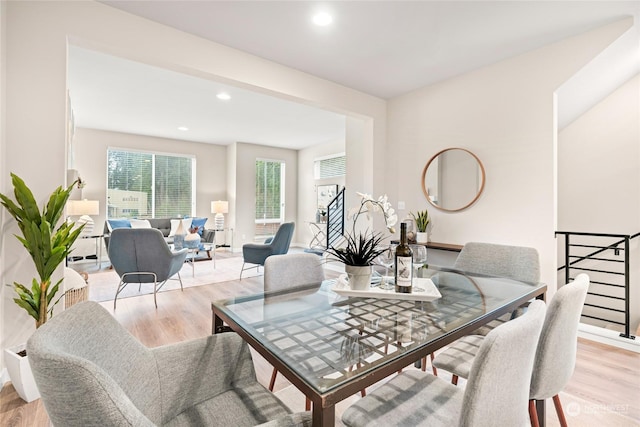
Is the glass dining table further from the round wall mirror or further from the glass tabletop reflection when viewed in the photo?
the round wall mirror

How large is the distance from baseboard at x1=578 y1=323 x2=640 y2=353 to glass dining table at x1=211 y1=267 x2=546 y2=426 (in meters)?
1.46

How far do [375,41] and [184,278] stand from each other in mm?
4183

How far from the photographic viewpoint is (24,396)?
1.81 meters

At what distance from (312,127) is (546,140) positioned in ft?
13.1

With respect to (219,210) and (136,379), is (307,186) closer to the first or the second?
(219,210)

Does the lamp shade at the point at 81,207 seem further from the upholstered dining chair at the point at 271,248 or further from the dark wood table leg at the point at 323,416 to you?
the dark wood table leg at the point at 323,416

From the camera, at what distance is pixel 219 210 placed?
7254 mm

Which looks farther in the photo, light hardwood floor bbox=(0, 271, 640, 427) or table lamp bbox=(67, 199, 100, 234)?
table lamp bbox=(67, 199, 100, 234)

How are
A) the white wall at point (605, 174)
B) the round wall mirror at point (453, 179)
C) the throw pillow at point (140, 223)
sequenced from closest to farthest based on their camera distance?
the white wall at point (605, 174)
the round wall mirror at point (453, 179)
the throw pillow at point (140, 223)

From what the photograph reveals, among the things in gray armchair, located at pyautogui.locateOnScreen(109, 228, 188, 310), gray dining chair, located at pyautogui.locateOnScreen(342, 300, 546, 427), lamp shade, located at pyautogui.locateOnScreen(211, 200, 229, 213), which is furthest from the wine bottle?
lamp shade, located at pyautogui.locateOnScreen(211, 200, 229, 213)

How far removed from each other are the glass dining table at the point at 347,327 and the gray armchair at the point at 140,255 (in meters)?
2.40

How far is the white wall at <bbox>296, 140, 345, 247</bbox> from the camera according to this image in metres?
7.51

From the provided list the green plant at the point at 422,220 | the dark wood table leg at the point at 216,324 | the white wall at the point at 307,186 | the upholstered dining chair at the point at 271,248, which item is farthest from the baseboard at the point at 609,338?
the white wall at the point at 307,186

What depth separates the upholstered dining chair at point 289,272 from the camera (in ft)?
5.78
